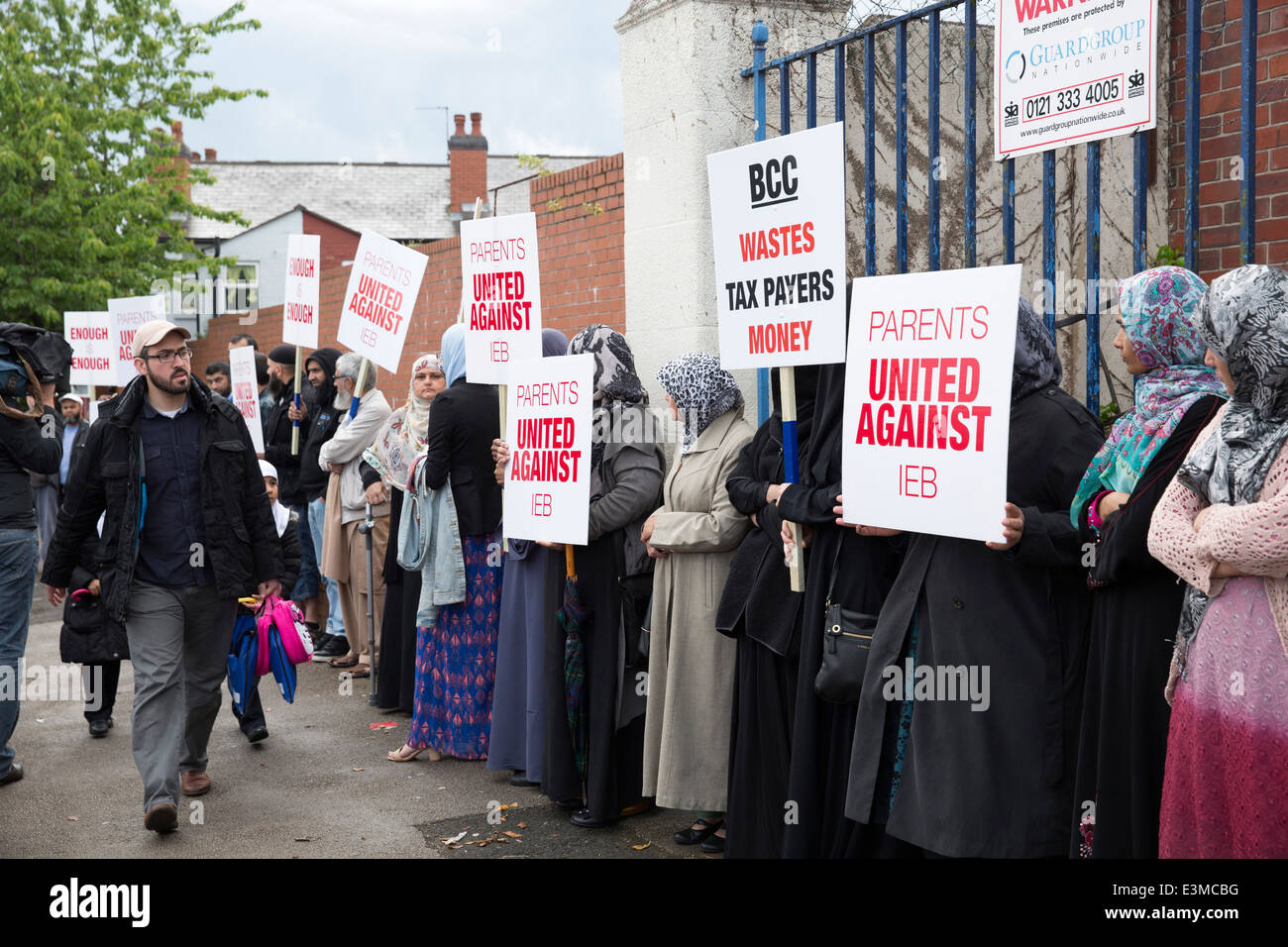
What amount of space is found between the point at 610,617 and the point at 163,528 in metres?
2.05

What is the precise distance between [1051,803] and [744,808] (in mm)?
1395

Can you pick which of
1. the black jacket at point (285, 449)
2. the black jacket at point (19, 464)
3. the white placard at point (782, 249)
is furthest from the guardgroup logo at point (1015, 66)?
the black jacket at point (285, 449)

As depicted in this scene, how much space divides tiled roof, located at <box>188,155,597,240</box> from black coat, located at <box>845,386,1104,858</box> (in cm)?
4009

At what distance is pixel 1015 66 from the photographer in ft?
15.0

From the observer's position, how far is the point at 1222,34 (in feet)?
20.5

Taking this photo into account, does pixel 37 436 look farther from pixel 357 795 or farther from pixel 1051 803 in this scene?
pixel 1051 803

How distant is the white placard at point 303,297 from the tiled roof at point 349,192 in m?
33.7

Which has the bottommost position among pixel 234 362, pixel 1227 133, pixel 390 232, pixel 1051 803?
pixel 1051 803

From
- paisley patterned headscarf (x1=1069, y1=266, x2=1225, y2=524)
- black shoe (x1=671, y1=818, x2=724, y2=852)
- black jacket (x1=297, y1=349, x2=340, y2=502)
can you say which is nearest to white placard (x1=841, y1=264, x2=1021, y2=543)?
paisley patterned headscarf (x1=1069, y1=266, x2=1225, y2=524)

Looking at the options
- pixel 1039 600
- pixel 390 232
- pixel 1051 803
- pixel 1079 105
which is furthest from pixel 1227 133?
pixel 390 232

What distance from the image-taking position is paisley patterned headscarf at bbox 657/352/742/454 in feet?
17.5

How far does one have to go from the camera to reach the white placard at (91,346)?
11.9m

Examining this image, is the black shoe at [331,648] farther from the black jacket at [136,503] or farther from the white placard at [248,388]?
the black jacket at [136,503]

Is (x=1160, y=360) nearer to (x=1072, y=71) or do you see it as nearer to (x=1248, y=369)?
(x=1248, y=369)
